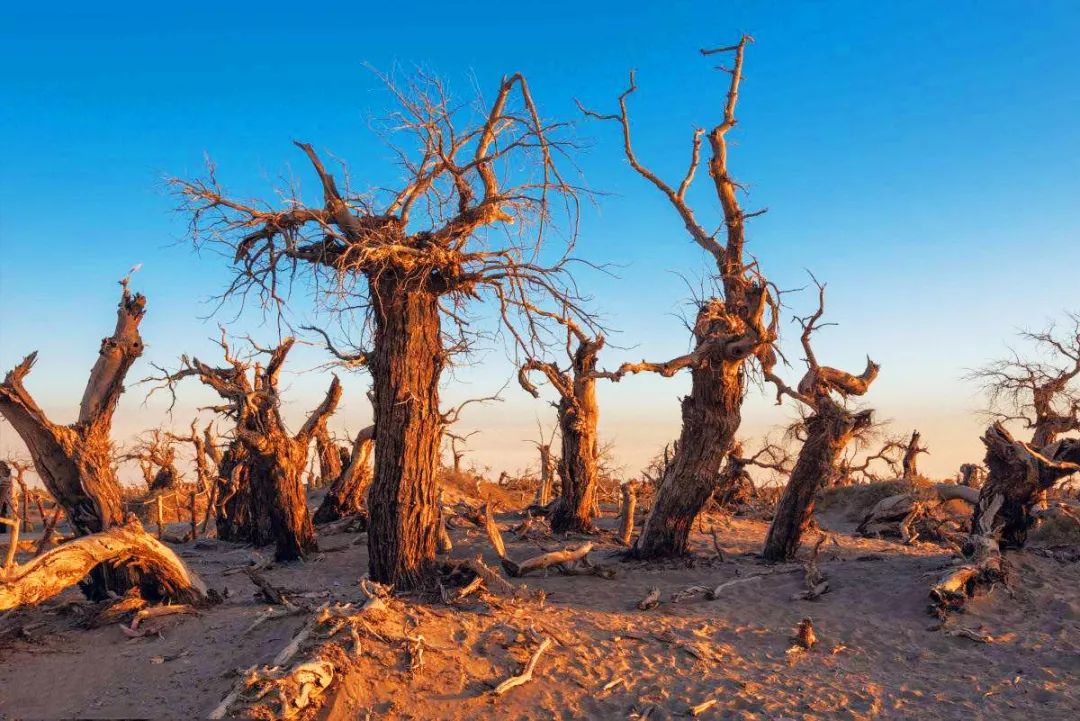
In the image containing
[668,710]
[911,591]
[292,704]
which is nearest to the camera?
[292,704]

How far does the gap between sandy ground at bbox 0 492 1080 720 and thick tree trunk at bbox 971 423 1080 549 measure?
120 cm

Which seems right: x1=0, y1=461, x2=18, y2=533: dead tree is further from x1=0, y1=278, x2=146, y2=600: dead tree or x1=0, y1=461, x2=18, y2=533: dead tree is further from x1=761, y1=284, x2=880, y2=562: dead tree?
x1=761, y1=284, x2=880, y2=562: dead tree

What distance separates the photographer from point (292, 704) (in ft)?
18.8

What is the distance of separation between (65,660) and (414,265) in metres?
4.88

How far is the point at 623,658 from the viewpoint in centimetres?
706

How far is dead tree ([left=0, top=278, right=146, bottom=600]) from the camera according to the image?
859 cm

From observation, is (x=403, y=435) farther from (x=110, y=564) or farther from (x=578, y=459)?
(x=578, y=459)

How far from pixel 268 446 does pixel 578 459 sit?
526 cm

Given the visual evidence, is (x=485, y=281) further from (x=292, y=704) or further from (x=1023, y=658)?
(x=1023, y=658)

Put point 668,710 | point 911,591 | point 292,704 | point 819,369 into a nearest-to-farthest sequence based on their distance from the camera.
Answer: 1. point 292,704
2. point 668,710
3. point 911,591
4. point 819,369

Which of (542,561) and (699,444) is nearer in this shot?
(542,561)

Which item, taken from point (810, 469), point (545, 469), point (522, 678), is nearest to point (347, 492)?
point (545, 469)

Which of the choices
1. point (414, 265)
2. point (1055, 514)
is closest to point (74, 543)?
point (414, 265)

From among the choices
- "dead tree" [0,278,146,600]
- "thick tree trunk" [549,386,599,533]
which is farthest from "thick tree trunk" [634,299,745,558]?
"dead tree" [0,278,146,600]
